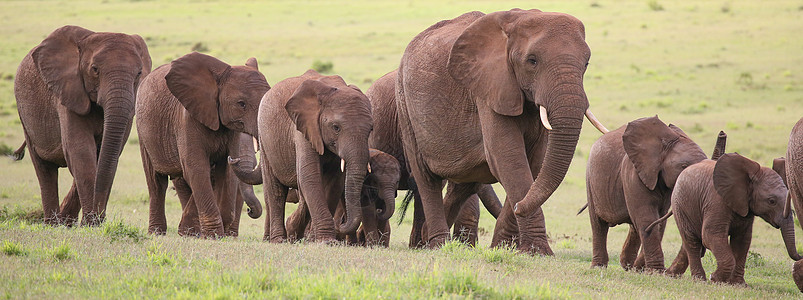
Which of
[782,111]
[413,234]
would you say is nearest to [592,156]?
[413,234]

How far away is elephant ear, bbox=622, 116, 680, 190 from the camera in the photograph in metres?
10.2

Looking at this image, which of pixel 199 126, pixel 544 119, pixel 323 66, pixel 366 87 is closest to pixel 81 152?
pixel 199 126

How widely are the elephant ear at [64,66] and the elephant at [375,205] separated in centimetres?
261

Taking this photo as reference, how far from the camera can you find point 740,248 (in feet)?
33.1

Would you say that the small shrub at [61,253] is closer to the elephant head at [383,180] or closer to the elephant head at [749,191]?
the elephant head at [383,180]

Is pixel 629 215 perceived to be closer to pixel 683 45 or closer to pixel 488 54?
pixel 488 54

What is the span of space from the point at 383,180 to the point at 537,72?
2.84m

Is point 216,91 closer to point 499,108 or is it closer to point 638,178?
point 499,108

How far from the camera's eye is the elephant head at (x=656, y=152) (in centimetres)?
1023

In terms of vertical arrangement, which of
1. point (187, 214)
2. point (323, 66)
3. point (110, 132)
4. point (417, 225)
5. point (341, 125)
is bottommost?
point (323, 66)

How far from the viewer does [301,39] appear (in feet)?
157

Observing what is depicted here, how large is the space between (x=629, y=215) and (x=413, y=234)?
95.6 inches

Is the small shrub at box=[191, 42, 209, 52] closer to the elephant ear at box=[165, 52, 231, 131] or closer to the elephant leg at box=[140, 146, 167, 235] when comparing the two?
the elephant leg at box=[140, 146, 167, 235]

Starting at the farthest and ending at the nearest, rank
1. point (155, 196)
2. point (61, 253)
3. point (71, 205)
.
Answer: point (71, 205)
point (155, 196)
point (61, 253)
